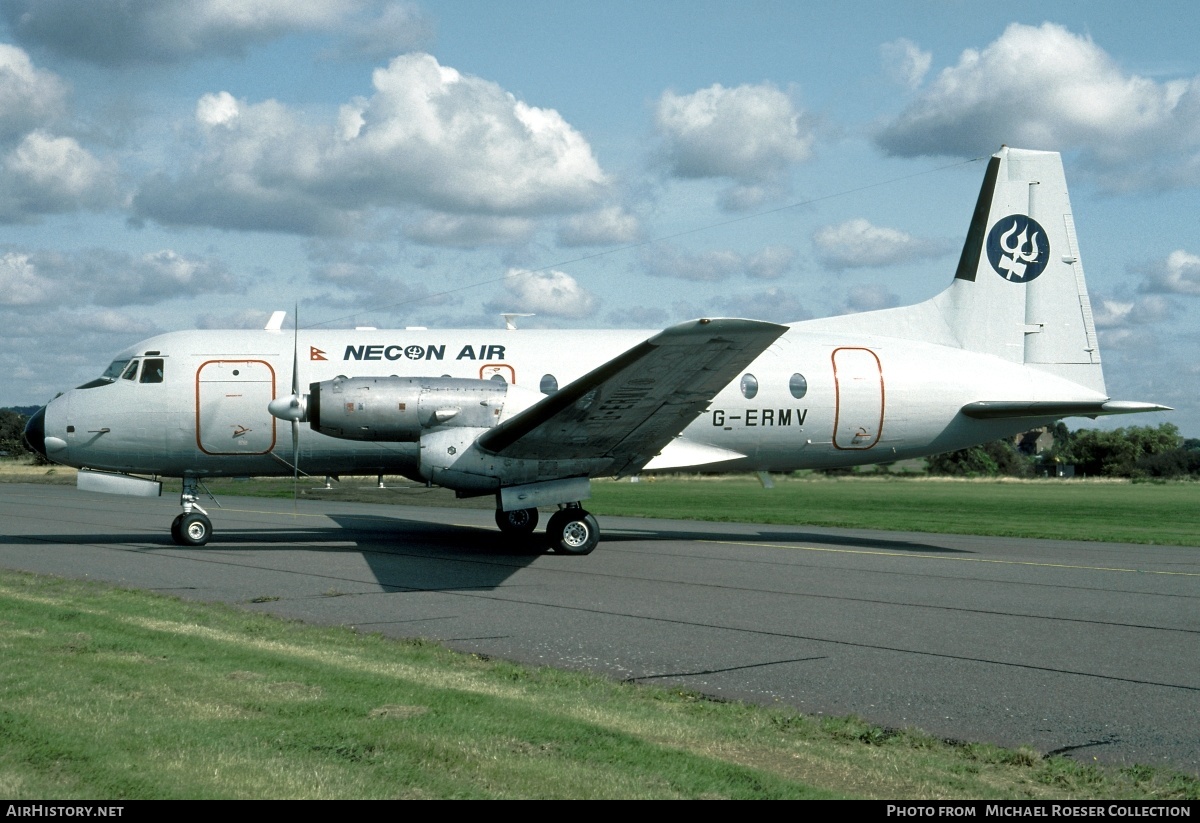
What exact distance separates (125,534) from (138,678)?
14.9 metres

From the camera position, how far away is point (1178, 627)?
35.3ft

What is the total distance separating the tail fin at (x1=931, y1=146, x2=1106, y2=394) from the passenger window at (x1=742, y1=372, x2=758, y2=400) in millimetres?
4454

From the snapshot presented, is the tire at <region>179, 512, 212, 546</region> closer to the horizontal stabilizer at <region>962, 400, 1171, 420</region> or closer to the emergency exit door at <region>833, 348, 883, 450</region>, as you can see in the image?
Answer: the emergency exit door at <region>833, 348, 883, 450</region>

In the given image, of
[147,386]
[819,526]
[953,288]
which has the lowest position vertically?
[819,526]

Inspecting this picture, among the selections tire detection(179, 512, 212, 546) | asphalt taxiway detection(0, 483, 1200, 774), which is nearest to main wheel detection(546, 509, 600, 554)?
asphalt taxiway detection(0, 483, 1200, 774)

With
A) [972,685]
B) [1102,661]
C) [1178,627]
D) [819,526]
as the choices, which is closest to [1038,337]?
[819,526]

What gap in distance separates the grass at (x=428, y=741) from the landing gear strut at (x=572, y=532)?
28.4 feet

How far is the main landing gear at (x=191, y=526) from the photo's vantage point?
18.3m

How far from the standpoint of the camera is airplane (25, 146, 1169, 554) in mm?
16609

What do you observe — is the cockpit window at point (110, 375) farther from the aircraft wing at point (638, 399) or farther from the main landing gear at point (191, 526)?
the aircraft wing at point (638, 399)

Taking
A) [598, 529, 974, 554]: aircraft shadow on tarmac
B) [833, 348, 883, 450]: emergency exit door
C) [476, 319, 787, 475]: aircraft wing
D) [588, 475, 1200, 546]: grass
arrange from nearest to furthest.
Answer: [476, 319, 787, 475]: aircraft wing, [833, 348, 883, 450]: emergency exit door, [598, 529, 974, 554]: aircraft shadow on tarmac, [588, 475, 1200, 546]: grass

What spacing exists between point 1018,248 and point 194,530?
16225 mm

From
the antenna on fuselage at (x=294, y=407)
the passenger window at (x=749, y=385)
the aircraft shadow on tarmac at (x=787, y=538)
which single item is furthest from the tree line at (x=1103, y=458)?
the antenna on fuselage at (x=294, y=407)

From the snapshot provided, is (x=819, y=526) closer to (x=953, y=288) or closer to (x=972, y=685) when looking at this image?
(x=953, y=288)
